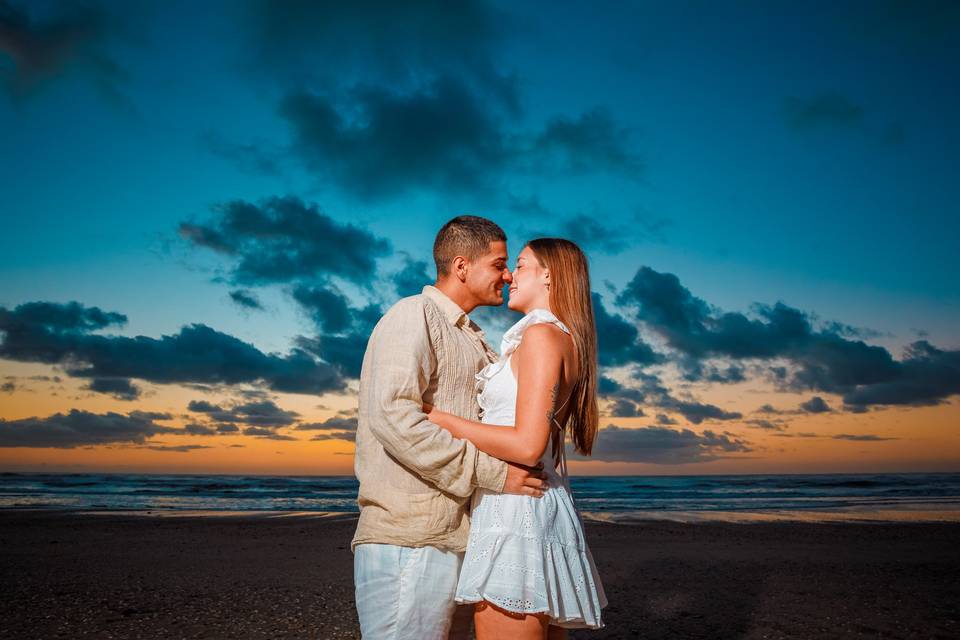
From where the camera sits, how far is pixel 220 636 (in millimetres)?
6355

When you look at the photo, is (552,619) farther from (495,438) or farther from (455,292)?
(455,292)

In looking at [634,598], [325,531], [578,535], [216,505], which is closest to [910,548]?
[634,598]

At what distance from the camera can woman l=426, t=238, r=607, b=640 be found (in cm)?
265

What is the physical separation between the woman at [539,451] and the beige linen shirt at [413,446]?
0.42 feet

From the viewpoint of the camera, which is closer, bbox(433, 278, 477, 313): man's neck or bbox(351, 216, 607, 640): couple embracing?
bbox(351, 216, 607, 640): couple embracing

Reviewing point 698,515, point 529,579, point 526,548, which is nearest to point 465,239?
point 526,548

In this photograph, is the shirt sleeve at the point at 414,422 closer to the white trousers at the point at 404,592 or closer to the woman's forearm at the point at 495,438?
the woman's forearm at the point at 495,438

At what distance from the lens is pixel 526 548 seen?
2705mm

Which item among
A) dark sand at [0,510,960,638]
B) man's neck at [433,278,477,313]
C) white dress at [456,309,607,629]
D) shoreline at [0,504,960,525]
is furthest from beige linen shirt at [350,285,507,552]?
shoreline at [0,504,960,525]

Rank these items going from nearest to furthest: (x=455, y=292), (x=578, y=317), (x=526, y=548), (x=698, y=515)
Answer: (x=526, y=548)
(x=578, y=317)
(x=455, y=292)
(x=698, y=515)

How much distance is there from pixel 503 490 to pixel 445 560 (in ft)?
1.21

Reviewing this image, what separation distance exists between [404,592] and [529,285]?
148 cm

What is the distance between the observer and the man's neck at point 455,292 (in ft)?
10.6

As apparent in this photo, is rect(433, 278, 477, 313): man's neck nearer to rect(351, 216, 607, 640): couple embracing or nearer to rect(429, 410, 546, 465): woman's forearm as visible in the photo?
rect(351, 216, 607, 640): couple embracing
